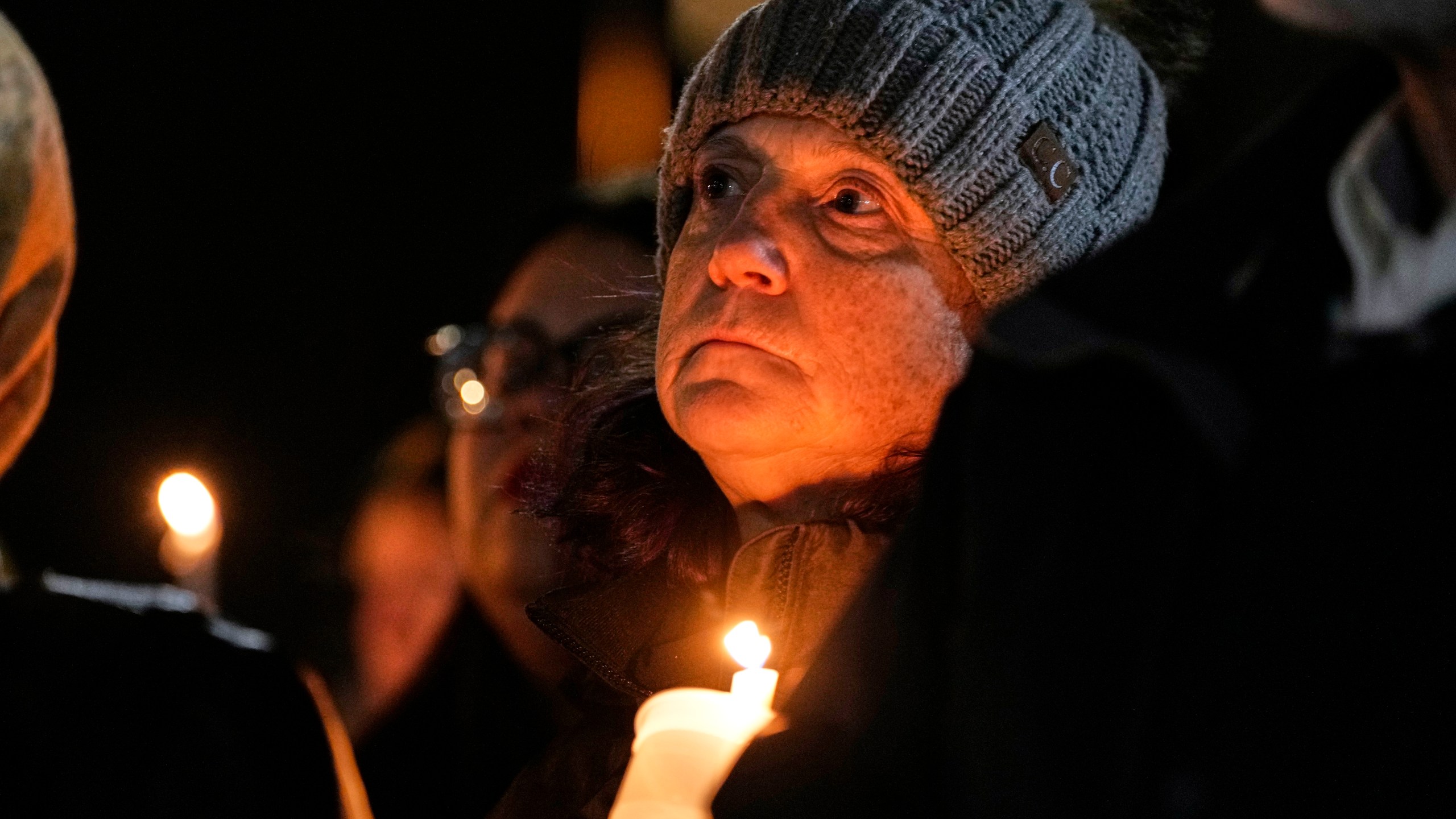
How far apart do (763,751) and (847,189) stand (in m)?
0.92

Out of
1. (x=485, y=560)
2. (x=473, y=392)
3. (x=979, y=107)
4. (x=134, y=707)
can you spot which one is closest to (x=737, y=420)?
(x=979, y=107)

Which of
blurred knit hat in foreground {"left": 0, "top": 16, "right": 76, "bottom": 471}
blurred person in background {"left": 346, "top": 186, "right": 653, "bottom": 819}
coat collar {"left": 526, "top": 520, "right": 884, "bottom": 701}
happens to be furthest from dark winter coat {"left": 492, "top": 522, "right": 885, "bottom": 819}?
blurred person in background {"left": 346, "top": 186, "right": 653, "bottom": 819}

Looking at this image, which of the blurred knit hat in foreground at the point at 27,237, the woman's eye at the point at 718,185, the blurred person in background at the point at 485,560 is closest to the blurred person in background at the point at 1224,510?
the woman's eye at the point at 718,185

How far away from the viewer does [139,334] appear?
19.4 feet

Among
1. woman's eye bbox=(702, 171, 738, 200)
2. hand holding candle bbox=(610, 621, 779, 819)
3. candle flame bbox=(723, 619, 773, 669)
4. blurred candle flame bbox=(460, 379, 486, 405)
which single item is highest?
woman's eye bbox=(702, 171, 738, 200)

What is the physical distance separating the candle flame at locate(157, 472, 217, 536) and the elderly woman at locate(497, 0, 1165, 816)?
900 mm

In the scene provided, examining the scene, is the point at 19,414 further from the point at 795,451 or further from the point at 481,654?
the point at 481,654

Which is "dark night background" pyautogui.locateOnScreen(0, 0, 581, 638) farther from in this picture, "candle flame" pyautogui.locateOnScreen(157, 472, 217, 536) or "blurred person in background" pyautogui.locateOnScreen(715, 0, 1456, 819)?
"blurred person in background" pyautogui.locateOnScreen(715, 0, 1456, 819)

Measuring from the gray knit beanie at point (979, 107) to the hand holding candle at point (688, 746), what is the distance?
0.80 meters

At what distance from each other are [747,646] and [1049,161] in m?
0.86

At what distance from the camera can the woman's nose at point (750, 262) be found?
2064mm

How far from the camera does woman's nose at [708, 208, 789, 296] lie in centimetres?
206

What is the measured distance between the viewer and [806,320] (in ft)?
6.77

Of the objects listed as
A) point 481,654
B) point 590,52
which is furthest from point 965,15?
point 590,52
